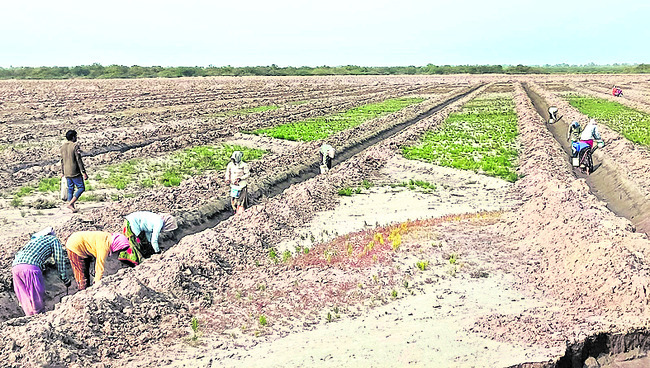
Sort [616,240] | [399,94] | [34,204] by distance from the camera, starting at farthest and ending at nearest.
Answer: [399,94] < [34,204] < [616,240]

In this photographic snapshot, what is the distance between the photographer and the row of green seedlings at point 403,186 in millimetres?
16389

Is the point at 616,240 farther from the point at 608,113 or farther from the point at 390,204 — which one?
the point at 608,113

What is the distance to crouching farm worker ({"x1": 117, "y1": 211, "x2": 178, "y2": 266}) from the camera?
9.27 meters

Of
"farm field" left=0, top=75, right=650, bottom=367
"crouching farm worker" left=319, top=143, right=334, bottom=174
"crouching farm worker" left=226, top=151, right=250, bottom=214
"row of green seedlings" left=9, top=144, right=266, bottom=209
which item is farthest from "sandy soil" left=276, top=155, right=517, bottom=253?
"row of green seedlings" left=9, top=144, right=266, bottom=209

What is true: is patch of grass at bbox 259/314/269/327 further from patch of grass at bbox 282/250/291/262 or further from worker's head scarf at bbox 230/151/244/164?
worker's head scarf at bbox 230/151/244/164

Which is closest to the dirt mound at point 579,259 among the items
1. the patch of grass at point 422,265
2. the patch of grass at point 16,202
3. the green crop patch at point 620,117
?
the patch of grass at point 422,265

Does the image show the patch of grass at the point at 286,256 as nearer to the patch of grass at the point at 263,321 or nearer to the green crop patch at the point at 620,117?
the patch of grass at the point at 263,321

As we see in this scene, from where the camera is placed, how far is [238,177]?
12930mm

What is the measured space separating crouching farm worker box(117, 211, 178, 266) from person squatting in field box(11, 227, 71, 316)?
1.13 metres

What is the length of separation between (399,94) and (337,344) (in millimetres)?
53886

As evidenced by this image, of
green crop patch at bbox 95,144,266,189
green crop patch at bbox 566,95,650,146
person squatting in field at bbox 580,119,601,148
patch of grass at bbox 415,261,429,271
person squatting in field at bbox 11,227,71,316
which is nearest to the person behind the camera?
person squatting in field at bbox 11,227,71,316

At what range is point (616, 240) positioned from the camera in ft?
32.9

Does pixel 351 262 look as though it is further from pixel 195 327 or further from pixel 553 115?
pixel 553 115

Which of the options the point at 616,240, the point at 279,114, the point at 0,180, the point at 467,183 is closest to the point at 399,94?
the point at 279,114
